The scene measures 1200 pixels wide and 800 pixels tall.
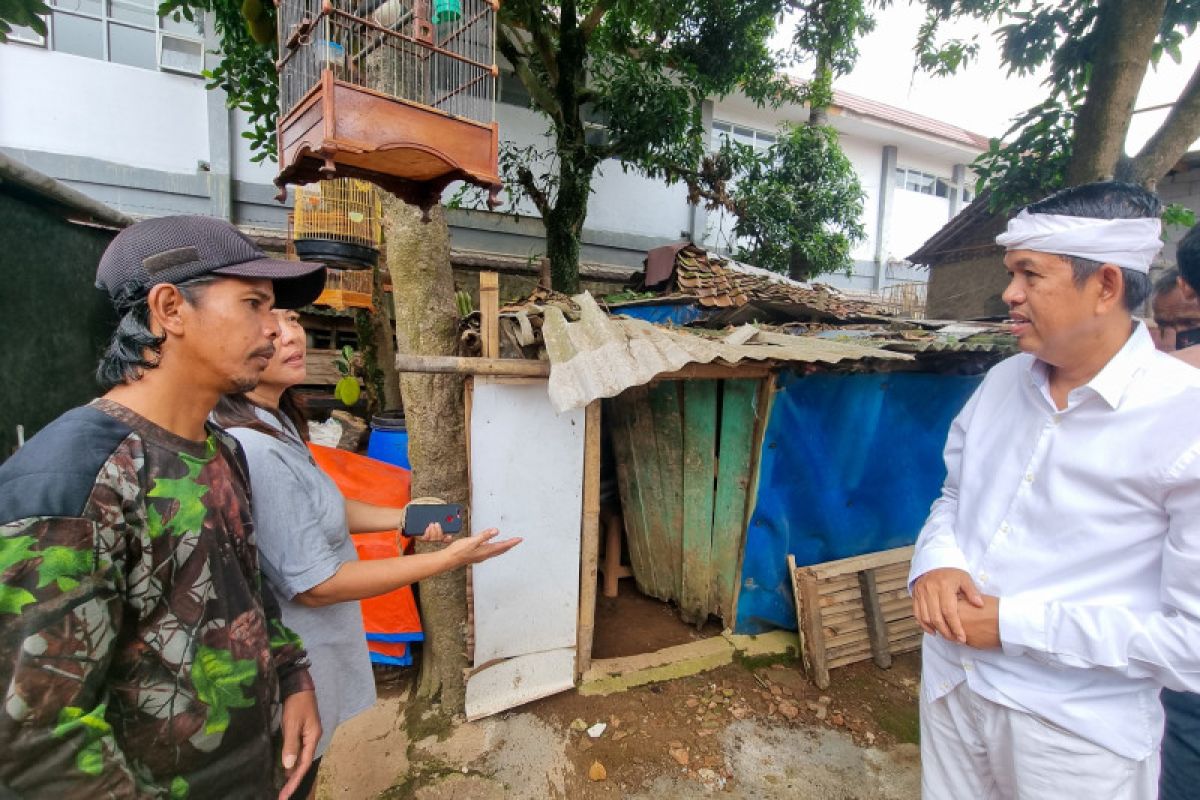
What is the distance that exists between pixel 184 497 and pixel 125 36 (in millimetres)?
10998

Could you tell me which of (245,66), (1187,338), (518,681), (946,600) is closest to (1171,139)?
(1187,338)

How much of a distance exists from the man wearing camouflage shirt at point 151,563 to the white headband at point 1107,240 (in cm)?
199

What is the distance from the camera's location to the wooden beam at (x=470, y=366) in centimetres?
273

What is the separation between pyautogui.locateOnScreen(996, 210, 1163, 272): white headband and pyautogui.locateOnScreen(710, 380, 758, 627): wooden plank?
2300 mm

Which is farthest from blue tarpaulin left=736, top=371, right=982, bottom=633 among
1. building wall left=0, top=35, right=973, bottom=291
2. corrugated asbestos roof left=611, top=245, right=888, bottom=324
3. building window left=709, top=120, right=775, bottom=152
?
building window left=709, top=120, right=775, bottom=152

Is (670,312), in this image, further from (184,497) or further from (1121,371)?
(184,497)

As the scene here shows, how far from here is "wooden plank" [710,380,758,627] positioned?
3.79 meters

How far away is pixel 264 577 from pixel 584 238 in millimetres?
9970

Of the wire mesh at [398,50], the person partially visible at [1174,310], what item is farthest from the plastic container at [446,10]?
the person partially visible at [1174,310]

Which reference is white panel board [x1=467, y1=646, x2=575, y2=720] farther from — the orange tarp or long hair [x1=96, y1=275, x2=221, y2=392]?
long hair [x1=96, y1=275, x2=221, y2=392]

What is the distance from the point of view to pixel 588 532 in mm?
3420

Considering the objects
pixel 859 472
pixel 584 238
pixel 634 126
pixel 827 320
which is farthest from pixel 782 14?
pixel 859 472

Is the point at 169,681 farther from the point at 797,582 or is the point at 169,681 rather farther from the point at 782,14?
the point at 782,14

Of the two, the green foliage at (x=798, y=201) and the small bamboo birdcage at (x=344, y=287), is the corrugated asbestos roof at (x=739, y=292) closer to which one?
the green foliage at (x=798, y=201)
